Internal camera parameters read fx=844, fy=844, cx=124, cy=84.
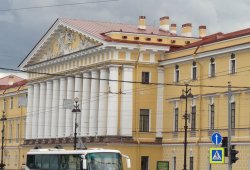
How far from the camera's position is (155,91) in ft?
252

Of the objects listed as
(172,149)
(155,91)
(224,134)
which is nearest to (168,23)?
(155,91)

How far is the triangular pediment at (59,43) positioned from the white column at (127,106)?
12.2ft

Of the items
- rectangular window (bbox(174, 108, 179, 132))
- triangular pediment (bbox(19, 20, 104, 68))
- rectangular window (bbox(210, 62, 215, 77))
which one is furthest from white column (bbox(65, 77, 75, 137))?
rectangular window (bbox(210, 62, 215, 77))

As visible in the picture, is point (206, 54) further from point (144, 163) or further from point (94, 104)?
point (94, 104)

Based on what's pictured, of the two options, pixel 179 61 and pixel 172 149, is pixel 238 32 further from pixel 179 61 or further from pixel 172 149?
pixel 172 149

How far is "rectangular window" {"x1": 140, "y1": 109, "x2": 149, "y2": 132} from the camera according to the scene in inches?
3019

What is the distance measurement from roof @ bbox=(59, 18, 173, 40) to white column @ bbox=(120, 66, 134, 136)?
4013mm

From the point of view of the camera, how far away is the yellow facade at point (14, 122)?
10319cm

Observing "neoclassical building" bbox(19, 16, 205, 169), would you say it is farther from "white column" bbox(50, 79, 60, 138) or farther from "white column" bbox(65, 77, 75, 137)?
"white column" bbox(50, 79, 60, 138)

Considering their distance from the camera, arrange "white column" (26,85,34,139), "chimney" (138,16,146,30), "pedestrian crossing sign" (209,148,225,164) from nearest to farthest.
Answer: "pedestrian crossing sign" (209,148,225,164) < "chimney" (138,16,146,30) < "white column" (26,85,34,139)

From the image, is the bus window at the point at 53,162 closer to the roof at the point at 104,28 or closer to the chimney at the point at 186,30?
the roof at the point at 104,28

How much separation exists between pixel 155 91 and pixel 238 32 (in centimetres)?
1190

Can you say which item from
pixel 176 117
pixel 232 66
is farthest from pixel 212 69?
pixel 176 117

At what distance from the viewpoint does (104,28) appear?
270ft
